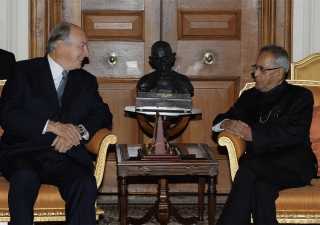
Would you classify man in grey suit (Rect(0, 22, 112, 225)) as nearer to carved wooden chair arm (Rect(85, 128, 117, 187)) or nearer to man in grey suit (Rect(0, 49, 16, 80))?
carved wooden chair arm (Rect(85, 128, 117, 187))

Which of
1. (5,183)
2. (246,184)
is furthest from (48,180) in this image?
(246,184)

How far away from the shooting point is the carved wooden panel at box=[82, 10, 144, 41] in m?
5.68

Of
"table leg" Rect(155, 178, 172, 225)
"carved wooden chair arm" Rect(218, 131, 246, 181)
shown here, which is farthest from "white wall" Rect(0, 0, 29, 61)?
"carved wooden chair arm" Rect(218, 131, 246, 181)

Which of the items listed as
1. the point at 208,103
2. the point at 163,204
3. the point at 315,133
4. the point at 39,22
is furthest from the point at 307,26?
the point at 39,22

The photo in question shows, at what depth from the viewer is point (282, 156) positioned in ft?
14.6

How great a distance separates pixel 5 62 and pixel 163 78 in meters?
1.13

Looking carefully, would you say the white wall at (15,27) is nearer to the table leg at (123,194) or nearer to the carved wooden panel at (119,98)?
the carved wooden panel at (119,98)

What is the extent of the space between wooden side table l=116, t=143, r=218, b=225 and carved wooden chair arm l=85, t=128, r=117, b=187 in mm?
140

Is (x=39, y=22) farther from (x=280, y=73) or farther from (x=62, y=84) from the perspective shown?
(x=280, y=73)

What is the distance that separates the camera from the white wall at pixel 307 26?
5738 millimetres

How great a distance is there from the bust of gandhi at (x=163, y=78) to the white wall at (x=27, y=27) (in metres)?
1.08

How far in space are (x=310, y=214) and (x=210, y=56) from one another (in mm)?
1867

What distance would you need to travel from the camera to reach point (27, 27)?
18.7ft

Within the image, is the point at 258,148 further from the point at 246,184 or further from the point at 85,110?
the point at 85,110
